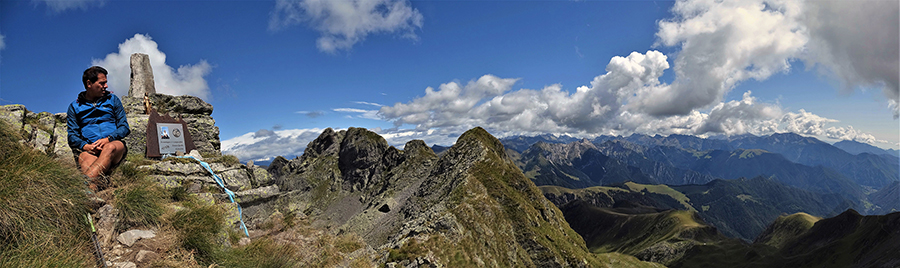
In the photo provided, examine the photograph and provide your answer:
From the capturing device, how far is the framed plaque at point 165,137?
53.6 ft

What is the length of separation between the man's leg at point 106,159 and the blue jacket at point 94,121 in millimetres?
649

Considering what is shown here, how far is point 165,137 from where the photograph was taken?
55.1 feet

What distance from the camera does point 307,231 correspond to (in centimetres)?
1580

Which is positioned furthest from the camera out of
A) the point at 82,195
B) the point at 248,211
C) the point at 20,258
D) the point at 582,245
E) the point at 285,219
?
the point at 582,245

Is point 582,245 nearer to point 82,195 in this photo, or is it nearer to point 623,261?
point 82,195

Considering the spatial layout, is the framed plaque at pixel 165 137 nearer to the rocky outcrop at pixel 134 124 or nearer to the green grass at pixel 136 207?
the rocky outcrop at pixel 134 124

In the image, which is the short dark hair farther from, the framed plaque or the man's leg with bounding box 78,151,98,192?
the framed plaque

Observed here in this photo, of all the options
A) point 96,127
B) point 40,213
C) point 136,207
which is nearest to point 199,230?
point 136,207

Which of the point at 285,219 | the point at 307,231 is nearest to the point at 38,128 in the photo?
the point at 285,219

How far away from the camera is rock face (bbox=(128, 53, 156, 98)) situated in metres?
23.0

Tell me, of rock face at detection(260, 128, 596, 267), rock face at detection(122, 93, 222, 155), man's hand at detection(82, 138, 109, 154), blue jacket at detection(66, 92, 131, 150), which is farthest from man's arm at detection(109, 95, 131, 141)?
rock face at detection(122, 93, 222, 155)

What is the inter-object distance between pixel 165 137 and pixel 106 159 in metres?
9.49

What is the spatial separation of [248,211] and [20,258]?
932cm

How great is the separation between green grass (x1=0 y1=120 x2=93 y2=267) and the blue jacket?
1337 mm
